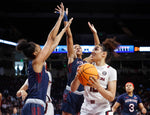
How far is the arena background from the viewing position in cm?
1467

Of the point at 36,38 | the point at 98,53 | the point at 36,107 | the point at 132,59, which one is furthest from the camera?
the point at 132,59

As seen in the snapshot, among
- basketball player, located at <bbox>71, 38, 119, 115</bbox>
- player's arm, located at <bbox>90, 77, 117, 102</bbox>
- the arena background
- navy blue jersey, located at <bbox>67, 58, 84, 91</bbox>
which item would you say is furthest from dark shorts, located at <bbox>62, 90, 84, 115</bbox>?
the arena background

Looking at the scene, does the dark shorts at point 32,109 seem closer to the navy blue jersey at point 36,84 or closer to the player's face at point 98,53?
the navy blue jersey at point 36,84

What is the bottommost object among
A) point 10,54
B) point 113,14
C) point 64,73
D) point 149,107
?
point 149,107

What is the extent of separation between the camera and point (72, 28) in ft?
55.7

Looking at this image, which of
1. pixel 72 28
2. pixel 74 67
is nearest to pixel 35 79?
pixel 74 67

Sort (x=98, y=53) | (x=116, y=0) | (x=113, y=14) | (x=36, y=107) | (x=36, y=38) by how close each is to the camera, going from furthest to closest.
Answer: (x=36, y=38) → (x=113, y=14) → (x=116, y=0) → (x=98, y=53) → (x=36, y=107)

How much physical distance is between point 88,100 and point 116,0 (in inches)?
460

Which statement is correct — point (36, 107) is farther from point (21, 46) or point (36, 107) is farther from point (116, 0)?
point (116, 0)

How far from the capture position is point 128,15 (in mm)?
16375

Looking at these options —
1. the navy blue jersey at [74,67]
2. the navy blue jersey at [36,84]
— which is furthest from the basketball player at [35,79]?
the navy blue jersey at [74,67]

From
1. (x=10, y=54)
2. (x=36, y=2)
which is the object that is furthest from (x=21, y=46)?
(x=10, y=54)

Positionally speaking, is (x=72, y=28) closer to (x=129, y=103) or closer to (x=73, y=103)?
(x=129, y=103)

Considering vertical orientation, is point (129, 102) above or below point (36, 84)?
below
